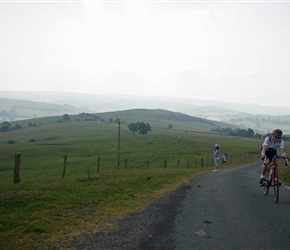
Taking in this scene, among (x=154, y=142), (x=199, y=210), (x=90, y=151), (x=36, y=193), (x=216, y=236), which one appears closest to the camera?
(x=216, y=236)

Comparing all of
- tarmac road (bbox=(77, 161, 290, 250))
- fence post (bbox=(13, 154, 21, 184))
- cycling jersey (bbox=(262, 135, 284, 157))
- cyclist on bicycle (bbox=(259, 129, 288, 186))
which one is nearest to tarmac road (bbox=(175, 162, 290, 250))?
tarmac road (bbox=(77, 161, 290, 250))

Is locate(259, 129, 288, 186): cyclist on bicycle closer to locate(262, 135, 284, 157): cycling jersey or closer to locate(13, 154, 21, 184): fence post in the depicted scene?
locate(262, 135, 284, 157): cycling jersey

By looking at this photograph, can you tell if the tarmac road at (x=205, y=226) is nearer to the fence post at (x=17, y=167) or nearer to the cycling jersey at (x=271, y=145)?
the cycling jersey at (x=271, y=145)

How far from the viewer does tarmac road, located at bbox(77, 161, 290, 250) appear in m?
6.90

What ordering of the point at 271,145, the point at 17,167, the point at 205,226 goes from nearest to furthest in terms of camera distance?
the point at 205,226 → the point at 271,145 → the point at 17,167

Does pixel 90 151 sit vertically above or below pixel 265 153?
below

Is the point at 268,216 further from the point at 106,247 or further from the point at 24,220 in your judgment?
the point at 24,220

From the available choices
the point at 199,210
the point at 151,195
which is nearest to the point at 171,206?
the point at 199,210

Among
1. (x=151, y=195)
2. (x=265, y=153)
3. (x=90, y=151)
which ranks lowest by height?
(x=90, y=151)

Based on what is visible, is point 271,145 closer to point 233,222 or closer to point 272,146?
point 272,146

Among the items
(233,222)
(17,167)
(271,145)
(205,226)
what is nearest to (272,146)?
(271,145)

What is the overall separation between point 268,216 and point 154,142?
277 ft

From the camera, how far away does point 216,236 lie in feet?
24.5

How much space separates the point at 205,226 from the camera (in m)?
8.31
